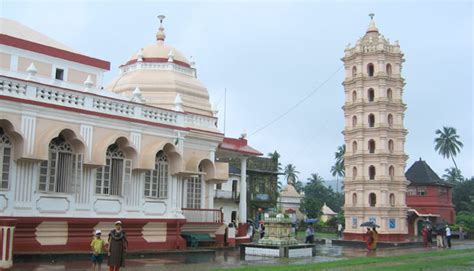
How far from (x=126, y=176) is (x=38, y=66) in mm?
5493

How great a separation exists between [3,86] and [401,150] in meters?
29.7

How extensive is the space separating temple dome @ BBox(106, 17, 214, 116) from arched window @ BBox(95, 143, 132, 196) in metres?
5.60

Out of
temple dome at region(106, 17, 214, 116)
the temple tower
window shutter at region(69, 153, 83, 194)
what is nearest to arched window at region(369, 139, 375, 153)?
the temple tower

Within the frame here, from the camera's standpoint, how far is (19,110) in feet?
53.3

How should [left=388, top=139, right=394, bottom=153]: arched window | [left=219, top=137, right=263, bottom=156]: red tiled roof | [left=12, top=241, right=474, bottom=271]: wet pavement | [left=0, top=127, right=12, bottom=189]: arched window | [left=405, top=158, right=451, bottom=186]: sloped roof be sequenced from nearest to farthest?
[left=12, top=241, right=474, bottom=271]: wet pavement
[left=0, top=127, right=12, bottom=189]: arched window
[left=219, top=137, right=263, bottom=156]: red tiled roof
[left=388, top=139, right=394, bottom=153]: arched window
[left=405, top=158, right=451, bottom=186]: sloped roof

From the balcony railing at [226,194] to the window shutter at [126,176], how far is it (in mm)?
29655

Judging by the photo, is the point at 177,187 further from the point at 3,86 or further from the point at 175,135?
the point at 3,86

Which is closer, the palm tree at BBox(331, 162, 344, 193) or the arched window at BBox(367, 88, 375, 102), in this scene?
the arched window at BBox(367, 88, 375, 102)

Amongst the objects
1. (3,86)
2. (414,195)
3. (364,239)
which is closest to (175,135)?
(3,86)

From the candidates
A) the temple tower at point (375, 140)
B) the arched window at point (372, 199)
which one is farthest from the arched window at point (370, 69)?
the arched window at point (372, 199)

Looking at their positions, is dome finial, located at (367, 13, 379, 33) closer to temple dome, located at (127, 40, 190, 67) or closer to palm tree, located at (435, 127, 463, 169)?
temple dome, located at (127, 40, 190, 67)

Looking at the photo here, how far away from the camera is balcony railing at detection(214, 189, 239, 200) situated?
49294mm

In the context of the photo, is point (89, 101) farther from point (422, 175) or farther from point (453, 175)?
point (453, 175)

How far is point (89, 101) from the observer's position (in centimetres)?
1830
